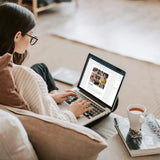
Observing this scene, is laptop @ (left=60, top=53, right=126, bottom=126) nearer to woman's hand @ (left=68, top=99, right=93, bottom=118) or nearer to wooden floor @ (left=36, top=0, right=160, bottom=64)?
woman's hand @ (left=68, top=99, right=93, bottom=118)

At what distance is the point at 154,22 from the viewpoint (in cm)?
431

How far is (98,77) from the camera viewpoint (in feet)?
5.41

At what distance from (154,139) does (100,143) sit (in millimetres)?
409

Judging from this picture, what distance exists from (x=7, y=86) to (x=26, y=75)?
0.16 m

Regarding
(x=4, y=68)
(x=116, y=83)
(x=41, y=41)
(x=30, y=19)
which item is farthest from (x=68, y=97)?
(x=41, y=41)

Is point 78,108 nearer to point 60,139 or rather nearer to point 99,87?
point 99,87

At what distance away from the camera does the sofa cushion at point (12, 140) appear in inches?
34.7

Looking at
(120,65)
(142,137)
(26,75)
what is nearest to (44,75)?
(26,75)

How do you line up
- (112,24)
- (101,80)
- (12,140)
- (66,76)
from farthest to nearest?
1. (112,24)
2. (66,76)
3. (101,80)
4. (12,140)

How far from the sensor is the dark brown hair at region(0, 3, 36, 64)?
1414 millimetres

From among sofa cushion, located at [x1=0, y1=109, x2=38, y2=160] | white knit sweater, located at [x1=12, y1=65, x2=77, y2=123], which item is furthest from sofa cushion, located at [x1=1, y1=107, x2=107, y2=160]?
white knit sweater, located at [x1=12, y1=65, x2=77, y2=123]

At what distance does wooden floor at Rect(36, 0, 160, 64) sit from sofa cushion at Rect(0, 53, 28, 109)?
81.9 inches

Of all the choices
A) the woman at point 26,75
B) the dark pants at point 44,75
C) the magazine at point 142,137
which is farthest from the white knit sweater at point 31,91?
the dark pants at point 44,75

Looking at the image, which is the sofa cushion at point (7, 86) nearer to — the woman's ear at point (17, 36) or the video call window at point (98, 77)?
the woman's ear at point (17, 36)
